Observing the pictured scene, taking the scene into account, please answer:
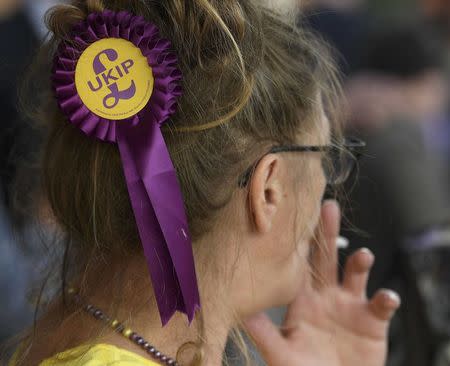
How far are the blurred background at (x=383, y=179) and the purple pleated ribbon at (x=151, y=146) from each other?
0.28 m

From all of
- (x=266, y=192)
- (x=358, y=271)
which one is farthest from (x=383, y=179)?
(x=266, y=192)

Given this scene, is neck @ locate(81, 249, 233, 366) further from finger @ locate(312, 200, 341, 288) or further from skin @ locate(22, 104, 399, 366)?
finger @ locate(312, 200, 341, 288)

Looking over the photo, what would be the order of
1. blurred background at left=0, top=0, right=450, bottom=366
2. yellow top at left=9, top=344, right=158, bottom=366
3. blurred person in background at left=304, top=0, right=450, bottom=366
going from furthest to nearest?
blurred person in background at left=304, top=0, right=450, bottom=366
blurred background at left=0, top=0, right=450, bottom=366
yellow top at left=9, top=344, right=158, bottom=366

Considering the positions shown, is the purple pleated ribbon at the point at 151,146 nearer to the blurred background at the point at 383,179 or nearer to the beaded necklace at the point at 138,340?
the beaded necklace at the point at 138,340

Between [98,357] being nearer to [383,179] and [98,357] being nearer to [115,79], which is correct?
[115,79]

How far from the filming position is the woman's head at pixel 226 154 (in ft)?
3.91

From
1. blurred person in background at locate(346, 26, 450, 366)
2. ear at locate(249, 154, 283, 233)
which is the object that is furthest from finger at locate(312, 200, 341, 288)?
ear at locate(249, 154, 283, 233)

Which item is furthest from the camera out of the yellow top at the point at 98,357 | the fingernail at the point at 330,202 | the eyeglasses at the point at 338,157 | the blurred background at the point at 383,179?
the blurred background at the point at 383,179

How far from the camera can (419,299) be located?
7.25 feet

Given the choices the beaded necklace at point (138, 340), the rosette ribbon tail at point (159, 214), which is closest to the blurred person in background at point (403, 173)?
the rosette ribbon tail at point (159, 214)

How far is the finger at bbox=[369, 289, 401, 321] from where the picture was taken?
5.06ft

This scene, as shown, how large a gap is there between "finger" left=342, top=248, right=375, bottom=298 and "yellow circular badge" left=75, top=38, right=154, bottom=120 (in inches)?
24.2

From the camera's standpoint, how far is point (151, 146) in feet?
3.82

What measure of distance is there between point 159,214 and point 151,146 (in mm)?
102
